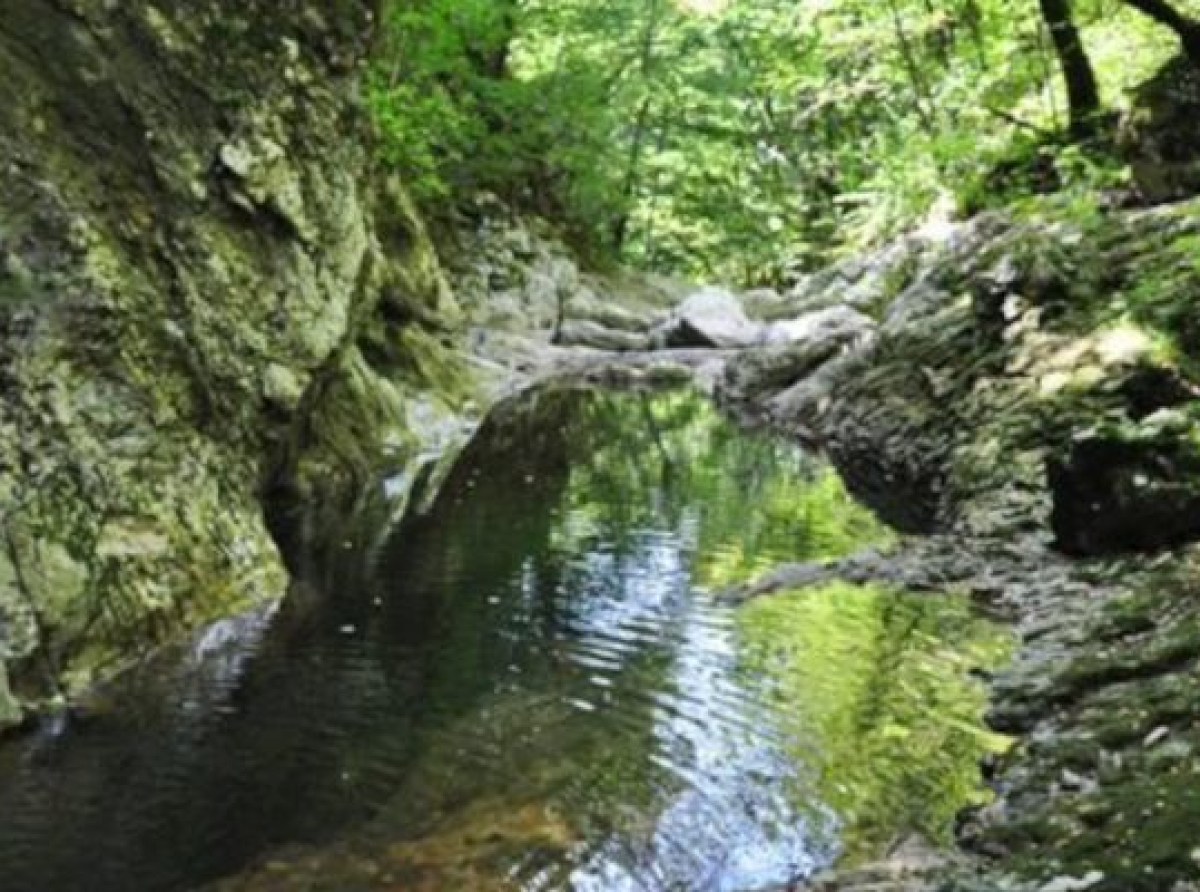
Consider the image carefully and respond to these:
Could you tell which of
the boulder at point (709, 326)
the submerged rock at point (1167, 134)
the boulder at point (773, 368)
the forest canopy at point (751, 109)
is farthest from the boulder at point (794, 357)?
the submerged rock at point (1167, 134)

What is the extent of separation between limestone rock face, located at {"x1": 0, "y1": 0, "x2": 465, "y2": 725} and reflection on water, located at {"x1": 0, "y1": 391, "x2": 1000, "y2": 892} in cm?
70

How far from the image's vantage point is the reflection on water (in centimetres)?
700

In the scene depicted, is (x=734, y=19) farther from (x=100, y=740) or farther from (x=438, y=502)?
(x=100, y=740)

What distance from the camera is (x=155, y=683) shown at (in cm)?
952

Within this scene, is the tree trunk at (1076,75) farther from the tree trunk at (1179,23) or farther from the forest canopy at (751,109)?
the tree trunk at (1179,23)

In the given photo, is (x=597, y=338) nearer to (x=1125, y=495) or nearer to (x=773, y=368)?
(x=773, y=368)

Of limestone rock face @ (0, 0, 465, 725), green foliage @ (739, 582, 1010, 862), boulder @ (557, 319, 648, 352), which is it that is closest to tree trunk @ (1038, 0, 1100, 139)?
limestone rock face @ (0, 0, 465, 725)

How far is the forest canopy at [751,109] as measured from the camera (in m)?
21.1

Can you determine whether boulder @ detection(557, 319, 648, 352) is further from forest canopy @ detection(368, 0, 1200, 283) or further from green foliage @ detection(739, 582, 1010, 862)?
green foliage @ detection(739, 582, 1010, 862)

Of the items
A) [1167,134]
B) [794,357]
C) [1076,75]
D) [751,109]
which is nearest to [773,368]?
[794,357]

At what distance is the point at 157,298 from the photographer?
11.8 meters

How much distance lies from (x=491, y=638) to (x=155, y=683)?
104 inches

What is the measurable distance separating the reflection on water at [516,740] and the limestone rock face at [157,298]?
704 mm

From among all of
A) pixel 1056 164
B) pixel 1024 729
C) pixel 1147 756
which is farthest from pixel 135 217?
pixel 1056 164
